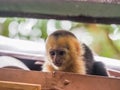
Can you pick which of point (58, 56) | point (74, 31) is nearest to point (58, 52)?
point (58, 56)

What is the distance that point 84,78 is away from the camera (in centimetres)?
131

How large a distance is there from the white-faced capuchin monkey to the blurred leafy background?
0.04 metres

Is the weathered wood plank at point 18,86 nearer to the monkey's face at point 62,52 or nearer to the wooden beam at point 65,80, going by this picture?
the wooden beam at point 65,80

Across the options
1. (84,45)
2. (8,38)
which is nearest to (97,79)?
(84,45)

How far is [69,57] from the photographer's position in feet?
4.40

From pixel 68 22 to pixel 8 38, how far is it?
0.34 m

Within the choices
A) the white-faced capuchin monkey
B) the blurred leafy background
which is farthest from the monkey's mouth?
the blurred leafy background

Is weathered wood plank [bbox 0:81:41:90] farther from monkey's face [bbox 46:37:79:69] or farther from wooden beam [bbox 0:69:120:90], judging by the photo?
monkey's face [bbox 46:37:79:69]

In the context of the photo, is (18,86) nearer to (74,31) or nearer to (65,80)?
(65,80)

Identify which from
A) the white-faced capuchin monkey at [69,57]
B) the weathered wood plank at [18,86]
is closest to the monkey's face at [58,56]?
the white-faced capuchin monkey at [69,57]

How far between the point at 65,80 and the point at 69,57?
12 cm

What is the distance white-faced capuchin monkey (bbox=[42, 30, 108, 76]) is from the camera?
133 cm

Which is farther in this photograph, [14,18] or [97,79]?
[14,18]

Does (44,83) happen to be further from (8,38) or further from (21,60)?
(8,38)
